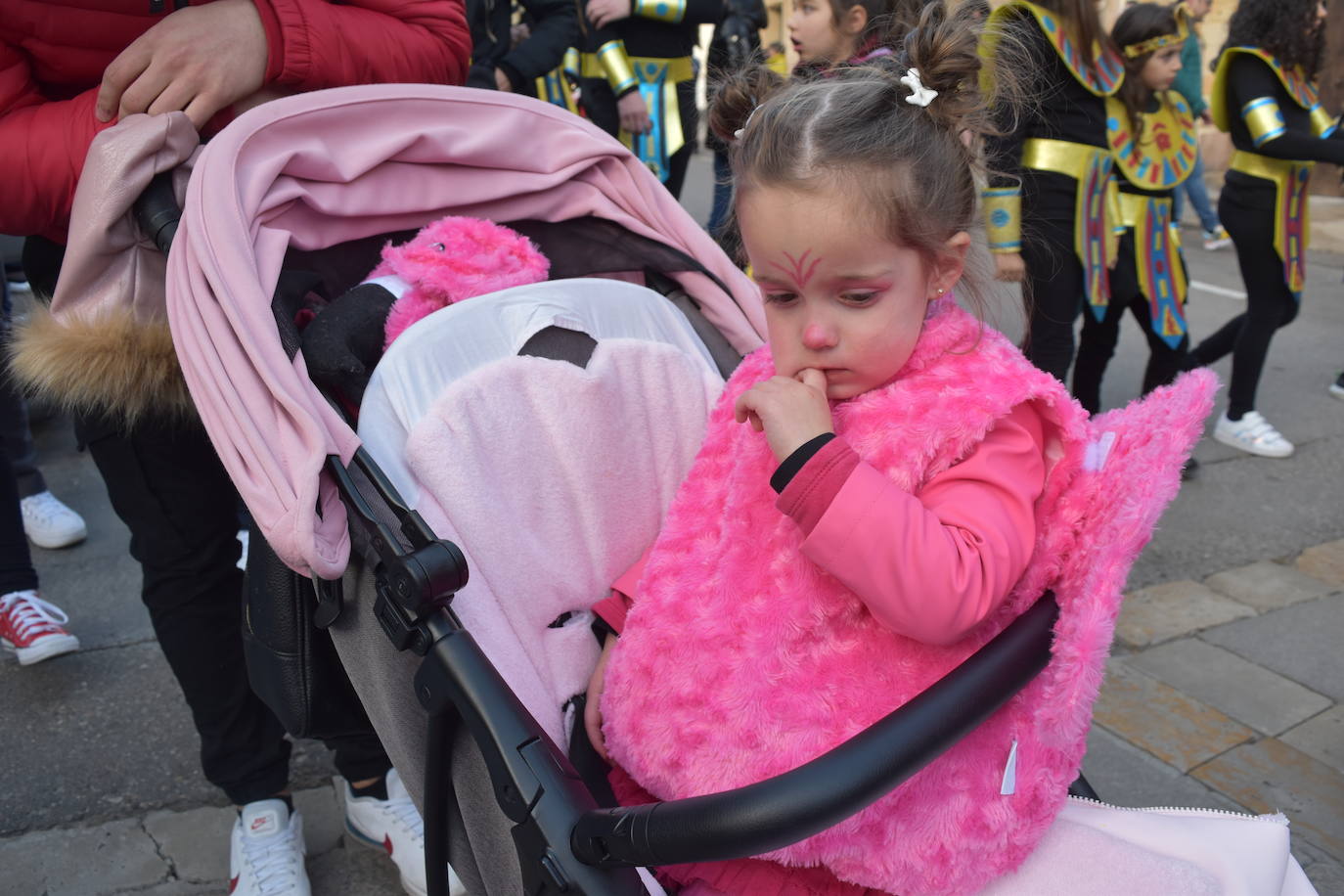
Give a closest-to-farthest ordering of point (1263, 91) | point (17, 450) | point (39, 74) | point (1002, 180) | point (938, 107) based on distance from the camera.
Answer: point (938, 107)
point (39, 74)
point (1002, 180)
point (17, 450)
point (1263, 91)

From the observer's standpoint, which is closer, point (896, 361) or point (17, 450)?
point (896, 361)

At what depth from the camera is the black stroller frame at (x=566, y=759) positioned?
1.00 meters

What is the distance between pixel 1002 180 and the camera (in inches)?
128

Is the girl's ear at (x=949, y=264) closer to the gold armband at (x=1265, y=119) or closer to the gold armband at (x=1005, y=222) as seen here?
the gold armband at (x=1005, y=222)

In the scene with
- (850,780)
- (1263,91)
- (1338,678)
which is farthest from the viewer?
(1263,91)

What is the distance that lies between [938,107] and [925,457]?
44 centimetres

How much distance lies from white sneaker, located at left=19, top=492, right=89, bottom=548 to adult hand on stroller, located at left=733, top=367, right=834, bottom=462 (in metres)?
3.13

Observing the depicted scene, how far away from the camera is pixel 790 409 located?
4.11ft

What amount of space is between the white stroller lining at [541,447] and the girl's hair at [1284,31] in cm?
321

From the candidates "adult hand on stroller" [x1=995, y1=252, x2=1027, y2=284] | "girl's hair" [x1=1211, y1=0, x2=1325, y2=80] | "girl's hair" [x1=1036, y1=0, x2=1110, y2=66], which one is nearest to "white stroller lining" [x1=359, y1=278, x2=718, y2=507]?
"adult hand on stroller" [x1=995, y1=252, x2=1027, y2=284]

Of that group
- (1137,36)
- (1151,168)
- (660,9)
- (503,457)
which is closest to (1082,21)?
(1137,36)

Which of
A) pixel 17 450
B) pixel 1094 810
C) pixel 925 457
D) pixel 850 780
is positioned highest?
pixel 925 457

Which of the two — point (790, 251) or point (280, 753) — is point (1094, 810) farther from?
Answer: point (280, 753)

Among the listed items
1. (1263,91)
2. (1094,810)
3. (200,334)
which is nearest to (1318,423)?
(1263,91)
